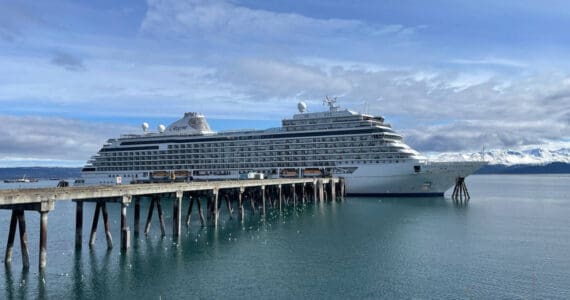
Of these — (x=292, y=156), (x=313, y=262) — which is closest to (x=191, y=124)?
(x=292, y=156)

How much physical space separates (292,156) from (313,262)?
57958mm

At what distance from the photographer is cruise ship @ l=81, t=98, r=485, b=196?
77.0 m

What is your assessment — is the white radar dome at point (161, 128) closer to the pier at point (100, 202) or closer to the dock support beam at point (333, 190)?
the dock support beam at point (333, 190)

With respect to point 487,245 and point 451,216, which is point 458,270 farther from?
point 451,216

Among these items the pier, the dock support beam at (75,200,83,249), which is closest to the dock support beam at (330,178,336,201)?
the pier

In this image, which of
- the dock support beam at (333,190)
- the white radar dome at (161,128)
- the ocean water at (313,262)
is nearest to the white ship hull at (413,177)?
the dock support beam at (333,190)

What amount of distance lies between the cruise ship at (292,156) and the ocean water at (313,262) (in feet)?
86.3

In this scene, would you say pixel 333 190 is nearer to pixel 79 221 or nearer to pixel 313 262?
pixel 313 262

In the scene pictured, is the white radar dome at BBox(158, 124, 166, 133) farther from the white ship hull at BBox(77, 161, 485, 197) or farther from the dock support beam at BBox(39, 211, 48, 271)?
the dock support beam at BBox(39, 211, 48, 271)

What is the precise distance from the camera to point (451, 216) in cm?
5534

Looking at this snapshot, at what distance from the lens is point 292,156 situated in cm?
8856

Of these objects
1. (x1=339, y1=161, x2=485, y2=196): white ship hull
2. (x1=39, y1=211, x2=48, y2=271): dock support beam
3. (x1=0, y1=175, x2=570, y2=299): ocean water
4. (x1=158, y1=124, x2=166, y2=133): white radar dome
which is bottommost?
(x1=0, y1=175, x2=570, y2=299): ocean water

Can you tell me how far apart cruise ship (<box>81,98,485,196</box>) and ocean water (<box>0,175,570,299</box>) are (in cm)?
2631

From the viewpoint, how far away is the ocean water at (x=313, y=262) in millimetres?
24594
